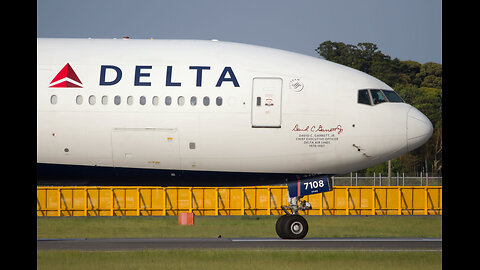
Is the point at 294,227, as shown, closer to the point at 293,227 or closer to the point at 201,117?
the point at 293,227

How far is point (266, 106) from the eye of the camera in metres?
22.0

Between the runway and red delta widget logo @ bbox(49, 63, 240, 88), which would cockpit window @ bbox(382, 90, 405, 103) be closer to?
the runway

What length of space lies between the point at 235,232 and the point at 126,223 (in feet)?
22.0

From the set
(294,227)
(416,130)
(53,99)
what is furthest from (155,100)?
(416,130)

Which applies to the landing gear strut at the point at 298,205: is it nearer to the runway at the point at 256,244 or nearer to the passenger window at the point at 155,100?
the runway at the point at 256,244

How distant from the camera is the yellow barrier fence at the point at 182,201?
39812mm

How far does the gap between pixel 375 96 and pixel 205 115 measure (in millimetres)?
5075

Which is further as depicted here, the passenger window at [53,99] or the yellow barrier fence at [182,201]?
the yellow barrier fence at [182,201]

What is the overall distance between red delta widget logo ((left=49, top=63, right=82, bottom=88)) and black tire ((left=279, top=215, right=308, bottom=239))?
7.47 meters

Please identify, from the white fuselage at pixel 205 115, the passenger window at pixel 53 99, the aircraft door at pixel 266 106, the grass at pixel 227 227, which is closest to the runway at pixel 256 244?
the white fuselage at pixel 205 115

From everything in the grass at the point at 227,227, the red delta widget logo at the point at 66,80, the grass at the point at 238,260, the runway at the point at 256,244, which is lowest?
the grass at the point at 227,227

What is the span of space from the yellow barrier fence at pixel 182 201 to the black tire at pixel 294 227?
52.7 feet

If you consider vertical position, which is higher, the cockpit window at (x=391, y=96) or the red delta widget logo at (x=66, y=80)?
the red delta widget logo at (x=66, y=80)

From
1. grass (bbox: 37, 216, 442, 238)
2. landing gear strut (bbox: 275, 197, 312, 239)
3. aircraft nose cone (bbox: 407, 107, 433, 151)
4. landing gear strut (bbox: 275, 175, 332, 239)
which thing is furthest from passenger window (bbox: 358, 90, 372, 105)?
grass (bbox: 37, 216, 442, 238)
